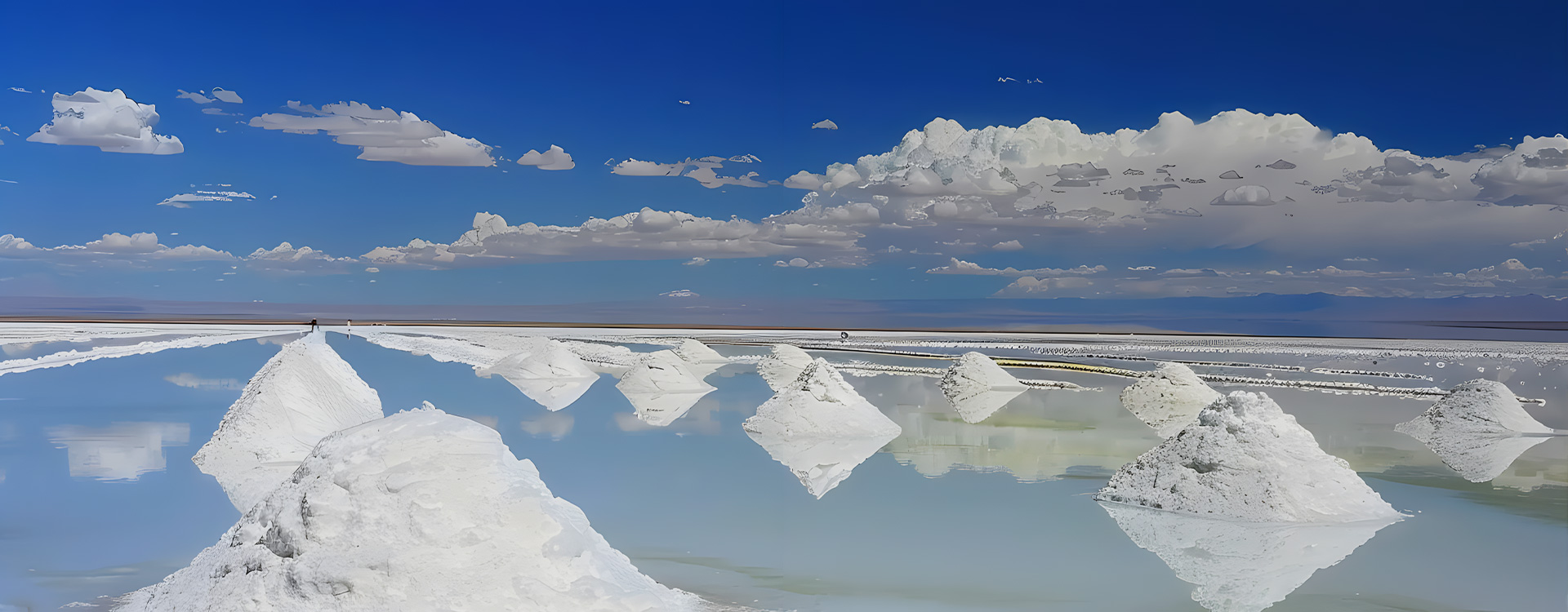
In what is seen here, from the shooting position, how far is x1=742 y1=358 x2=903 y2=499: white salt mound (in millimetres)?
6856

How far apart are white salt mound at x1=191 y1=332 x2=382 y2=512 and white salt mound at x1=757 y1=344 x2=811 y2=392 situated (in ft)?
21.6

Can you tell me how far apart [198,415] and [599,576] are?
703 cm

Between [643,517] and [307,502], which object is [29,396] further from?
[307,502]

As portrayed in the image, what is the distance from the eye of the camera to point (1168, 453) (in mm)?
5027

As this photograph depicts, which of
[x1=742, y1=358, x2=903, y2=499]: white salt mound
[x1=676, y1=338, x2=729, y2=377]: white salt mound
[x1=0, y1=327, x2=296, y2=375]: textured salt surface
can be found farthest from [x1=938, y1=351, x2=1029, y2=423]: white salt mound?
[x1=0, y1=327, x2=296, y2=375]: textured salt surface

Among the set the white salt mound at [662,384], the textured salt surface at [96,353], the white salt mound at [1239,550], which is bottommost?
the textured salt surface at [96,353]

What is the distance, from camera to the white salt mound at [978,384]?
10852mm

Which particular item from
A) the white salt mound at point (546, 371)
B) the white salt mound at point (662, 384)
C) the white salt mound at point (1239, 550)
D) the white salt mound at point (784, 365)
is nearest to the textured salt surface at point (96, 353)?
the white salt mound at point (546, 371)

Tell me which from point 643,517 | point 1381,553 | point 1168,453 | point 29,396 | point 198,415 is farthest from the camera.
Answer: point 29,396

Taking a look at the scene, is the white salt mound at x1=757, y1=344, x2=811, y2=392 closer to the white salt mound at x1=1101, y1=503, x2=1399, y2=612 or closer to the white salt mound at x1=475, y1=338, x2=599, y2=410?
the white salt mound at x1=475, y1=338, x2=599, y2=410

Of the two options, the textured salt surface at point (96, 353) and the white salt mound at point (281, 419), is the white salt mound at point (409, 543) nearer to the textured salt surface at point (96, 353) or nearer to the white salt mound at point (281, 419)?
the white salt mound at point (281, 419)

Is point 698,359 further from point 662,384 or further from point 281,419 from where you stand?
point 281,419

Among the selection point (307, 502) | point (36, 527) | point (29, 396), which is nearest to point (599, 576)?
point (307, 502)

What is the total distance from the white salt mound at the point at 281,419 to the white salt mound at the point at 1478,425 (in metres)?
8.12
